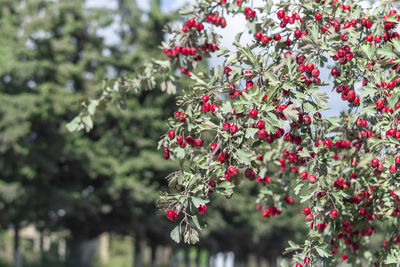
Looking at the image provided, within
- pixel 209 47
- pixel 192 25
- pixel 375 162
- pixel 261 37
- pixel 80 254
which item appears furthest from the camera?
pixel 80 254

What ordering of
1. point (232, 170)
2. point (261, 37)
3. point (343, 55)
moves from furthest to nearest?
point (261, 37) < point (343, 55) < point (232, 170)

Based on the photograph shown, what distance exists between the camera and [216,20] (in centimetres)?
584

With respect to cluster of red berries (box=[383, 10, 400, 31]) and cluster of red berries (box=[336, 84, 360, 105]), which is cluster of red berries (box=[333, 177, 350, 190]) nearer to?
cluster of red berries (box=[336, 84, 360, 105])

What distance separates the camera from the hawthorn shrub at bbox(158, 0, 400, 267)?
4020 mm

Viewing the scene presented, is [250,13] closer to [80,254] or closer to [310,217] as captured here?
[310,217]

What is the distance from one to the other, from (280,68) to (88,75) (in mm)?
22377

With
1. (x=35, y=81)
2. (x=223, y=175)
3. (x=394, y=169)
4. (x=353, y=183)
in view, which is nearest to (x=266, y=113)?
(x=223, y=175)

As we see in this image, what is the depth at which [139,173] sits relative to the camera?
24391 millimetres

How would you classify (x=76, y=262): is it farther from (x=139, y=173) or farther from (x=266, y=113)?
(x=266, y=113)

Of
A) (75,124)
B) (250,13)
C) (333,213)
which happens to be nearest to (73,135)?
(75,124)

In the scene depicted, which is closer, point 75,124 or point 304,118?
point 304,118

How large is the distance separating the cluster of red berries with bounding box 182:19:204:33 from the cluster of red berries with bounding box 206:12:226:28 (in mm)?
135

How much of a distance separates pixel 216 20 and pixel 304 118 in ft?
6.53

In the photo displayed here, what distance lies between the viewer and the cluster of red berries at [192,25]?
18.8 ft
